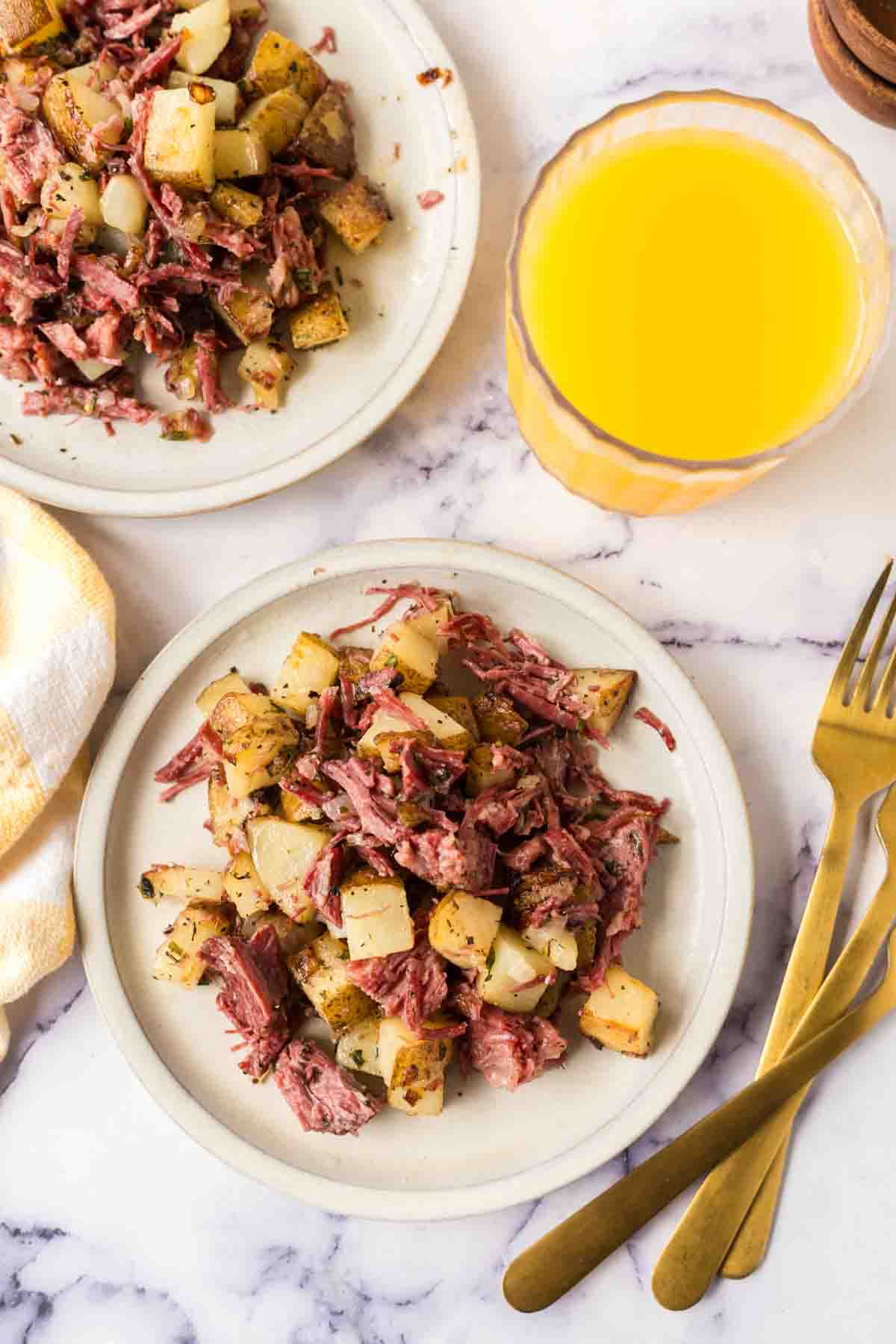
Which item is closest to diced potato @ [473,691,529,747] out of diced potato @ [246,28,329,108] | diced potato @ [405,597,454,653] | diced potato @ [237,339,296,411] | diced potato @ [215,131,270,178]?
diced potato @ [405,597,454,653]

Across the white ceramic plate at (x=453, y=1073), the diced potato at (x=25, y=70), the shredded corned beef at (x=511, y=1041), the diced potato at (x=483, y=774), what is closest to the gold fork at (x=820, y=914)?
the white ceramic plate at (x=453, y=1073)

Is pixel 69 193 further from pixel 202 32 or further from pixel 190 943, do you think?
pixel 190 943

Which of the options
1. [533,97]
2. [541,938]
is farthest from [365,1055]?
[533,97]

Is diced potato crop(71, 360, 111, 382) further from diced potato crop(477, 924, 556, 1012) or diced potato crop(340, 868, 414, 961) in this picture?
diced potato crop(477, 924, 556, 1012)

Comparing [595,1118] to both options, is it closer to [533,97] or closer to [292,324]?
[292,324]

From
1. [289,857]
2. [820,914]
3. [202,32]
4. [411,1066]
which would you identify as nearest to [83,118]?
[202,32]
